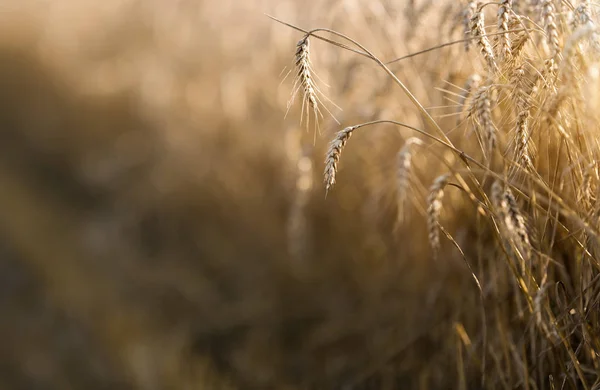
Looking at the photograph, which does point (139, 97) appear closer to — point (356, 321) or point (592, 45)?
point (356, 321)

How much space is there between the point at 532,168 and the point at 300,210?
3.54 feet

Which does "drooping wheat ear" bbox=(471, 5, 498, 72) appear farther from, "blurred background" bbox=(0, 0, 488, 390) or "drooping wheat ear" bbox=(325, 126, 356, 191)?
"blurred background" bbox=(0, 0, 488, 390)

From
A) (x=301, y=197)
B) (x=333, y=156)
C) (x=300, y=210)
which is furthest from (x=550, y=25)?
(x=300, y=210)

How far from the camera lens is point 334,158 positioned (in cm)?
105

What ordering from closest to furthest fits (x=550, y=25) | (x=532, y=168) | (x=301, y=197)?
(x=550, y=25) < (x=532, y=168) < (x=301, y=197)

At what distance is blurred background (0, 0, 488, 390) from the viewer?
78.0 inches

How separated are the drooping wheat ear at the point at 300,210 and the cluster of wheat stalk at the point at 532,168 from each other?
16.4 inches

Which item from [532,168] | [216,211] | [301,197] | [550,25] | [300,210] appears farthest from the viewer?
[216,211]

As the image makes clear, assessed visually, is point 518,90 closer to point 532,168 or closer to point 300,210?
point 532,168

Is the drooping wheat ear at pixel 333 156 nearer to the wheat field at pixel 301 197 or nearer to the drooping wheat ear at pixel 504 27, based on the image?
the wheat field at pixel 301 197

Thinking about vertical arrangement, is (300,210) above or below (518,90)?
above

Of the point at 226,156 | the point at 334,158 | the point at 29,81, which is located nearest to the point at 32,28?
the point at 29,81

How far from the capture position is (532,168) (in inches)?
43.2

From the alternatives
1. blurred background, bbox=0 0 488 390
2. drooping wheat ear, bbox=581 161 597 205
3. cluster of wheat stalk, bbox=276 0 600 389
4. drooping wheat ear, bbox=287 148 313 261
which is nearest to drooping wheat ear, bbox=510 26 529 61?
cluster of wheat stalk, bbox=276 0 600 389
